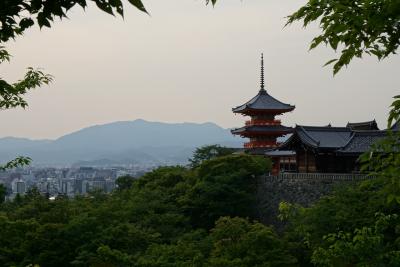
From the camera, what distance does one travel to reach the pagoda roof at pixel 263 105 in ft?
121

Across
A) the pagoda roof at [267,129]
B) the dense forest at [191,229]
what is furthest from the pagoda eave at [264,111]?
the dense forest at [191,229]

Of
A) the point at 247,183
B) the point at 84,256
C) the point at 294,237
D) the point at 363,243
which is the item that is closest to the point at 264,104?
the point at 247,183

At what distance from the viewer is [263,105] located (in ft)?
122

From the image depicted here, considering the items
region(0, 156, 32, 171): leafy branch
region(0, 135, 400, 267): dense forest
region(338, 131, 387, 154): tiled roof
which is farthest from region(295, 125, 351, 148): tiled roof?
region(0, 156, 32, 171): leafy branch

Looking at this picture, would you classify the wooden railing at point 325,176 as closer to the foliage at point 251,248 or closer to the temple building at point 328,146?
the temple building at point 328,146

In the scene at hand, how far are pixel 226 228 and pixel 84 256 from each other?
5151mm

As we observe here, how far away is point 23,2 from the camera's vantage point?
247cm

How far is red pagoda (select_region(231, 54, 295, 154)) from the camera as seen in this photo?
36.3 meters

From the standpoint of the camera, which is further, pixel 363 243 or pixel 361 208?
pixel 361 208

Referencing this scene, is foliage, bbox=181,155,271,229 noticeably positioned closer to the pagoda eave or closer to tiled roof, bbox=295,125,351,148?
tiled roof, bbox=295,125,351,148

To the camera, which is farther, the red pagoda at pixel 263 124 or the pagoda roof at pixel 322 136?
the red pagoda at pixel 263 124

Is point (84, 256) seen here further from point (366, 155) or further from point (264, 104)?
point (264, 104)

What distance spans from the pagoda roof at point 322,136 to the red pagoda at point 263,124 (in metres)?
6.76

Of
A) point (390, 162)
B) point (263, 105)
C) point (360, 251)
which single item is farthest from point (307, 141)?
point (390, 162)
